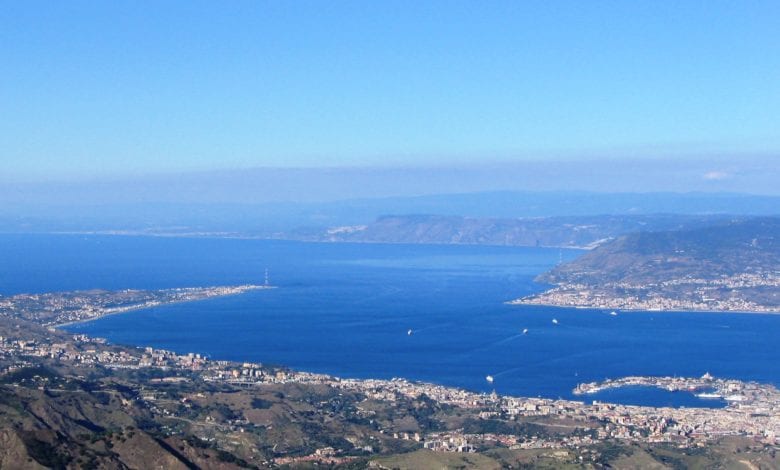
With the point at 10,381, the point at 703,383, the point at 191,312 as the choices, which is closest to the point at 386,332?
the point at 191,312

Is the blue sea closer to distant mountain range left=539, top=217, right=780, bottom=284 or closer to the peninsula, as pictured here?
the peninsula

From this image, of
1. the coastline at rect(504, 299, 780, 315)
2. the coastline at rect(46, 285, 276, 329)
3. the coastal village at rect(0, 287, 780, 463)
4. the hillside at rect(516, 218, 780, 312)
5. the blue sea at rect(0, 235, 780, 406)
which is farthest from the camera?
the hillside at rect(516, 218, 780, 312)

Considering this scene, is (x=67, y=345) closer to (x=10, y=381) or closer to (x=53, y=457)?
(x=10, y=381)

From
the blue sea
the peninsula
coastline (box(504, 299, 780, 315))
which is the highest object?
the peninsula

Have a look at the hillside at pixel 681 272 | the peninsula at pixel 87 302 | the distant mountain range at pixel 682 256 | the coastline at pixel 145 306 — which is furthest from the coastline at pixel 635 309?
the peninsula at pixel 87 302

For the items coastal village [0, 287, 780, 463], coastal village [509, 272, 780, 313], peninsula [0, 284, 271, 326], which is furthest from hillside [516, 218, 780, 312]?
coastal village [0, 287, 780, 463]

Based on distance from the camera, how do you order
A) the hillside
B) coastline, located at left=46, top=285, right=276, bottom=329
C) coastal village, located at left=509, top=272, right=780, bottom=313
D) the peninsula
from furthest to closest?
the hillside → coastal village, located at left=509, top=272, right=780, bottom=313 → the peninsula → coastline, located at left=46, top=285, right=276, bottom=329

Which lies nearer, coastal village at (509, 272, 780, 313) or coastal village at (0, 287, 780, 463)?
coastal village at (0, 287, 780, 463)

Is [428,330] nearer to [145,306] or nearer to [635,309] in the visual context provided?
[635,309]
